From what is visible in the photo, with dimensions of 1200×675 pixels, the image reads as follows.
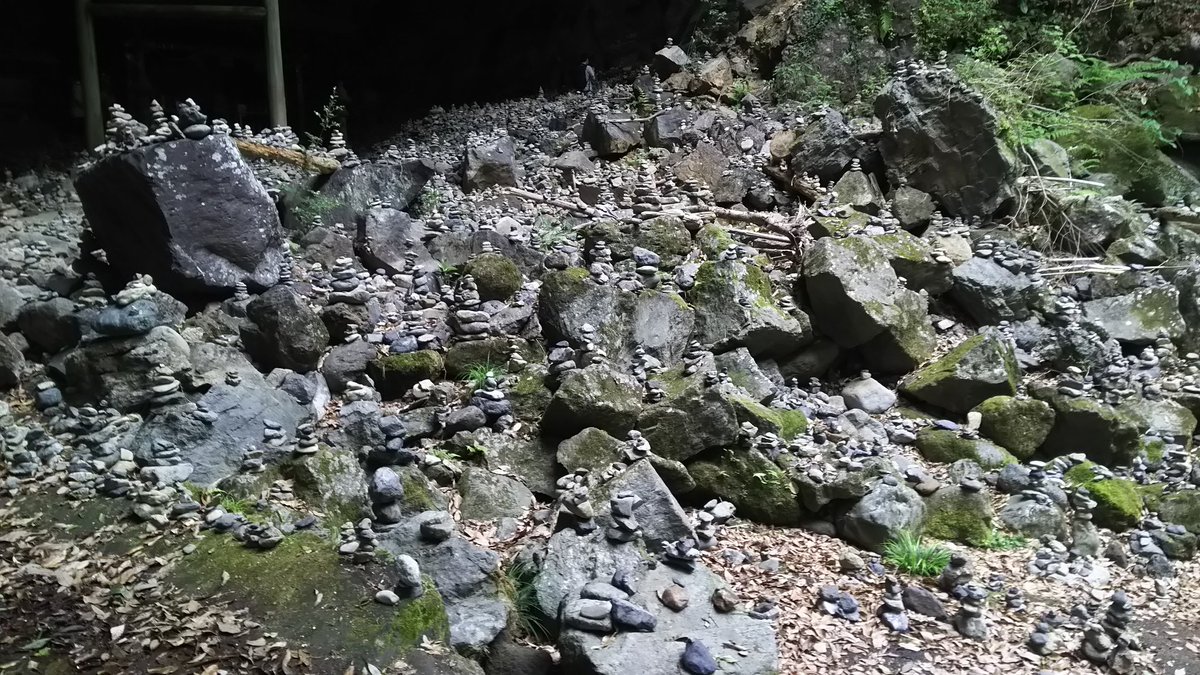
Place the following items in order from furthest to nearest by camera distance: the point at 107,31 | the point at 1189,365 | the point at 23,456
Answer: the point at 107,31 → the point at 1189,365 → the point at 23,456

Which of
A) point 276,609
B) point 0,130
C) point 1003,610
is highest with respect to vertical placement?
point 0,130

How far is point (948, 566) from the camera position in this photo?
15.1ft

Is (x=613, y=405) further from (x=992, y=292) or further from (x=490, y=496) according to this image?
(x=992, y=292)

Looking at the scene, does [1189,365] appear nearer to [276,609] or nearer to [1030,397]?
[1030,397]

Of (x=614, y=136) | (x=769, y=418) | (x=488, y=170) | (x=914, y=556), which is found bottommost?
(x=914, y=556)

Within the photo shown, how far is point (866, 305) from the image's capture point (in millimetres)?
6523

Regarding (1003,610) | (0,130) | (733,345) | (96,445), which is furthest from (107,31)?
(1003,610)

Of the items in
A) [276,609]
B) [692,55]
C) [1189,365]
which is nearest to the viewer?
[276,609]

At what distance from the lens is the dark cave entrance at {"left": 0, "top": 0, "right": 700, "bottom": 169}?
12.9 meters

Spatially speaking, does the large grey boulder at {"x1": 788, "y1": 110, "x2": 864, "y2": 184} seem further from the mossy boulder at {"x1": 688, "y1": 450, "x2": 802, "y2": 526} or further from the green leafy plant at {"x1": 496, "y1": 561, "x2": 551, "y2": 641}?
the green leafy plant at {"x1": 496, "y1": 561, "x2": 551, "y2": 641}

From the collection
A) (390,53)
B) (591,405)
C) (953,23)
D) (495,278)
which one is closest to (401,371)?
(495,278)

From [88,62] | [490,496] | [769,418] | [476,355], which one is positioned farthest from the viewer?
[88,62]

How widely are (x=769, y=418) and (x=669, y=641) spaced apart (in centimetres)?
219

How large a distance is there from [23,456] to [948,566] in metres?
5.27
